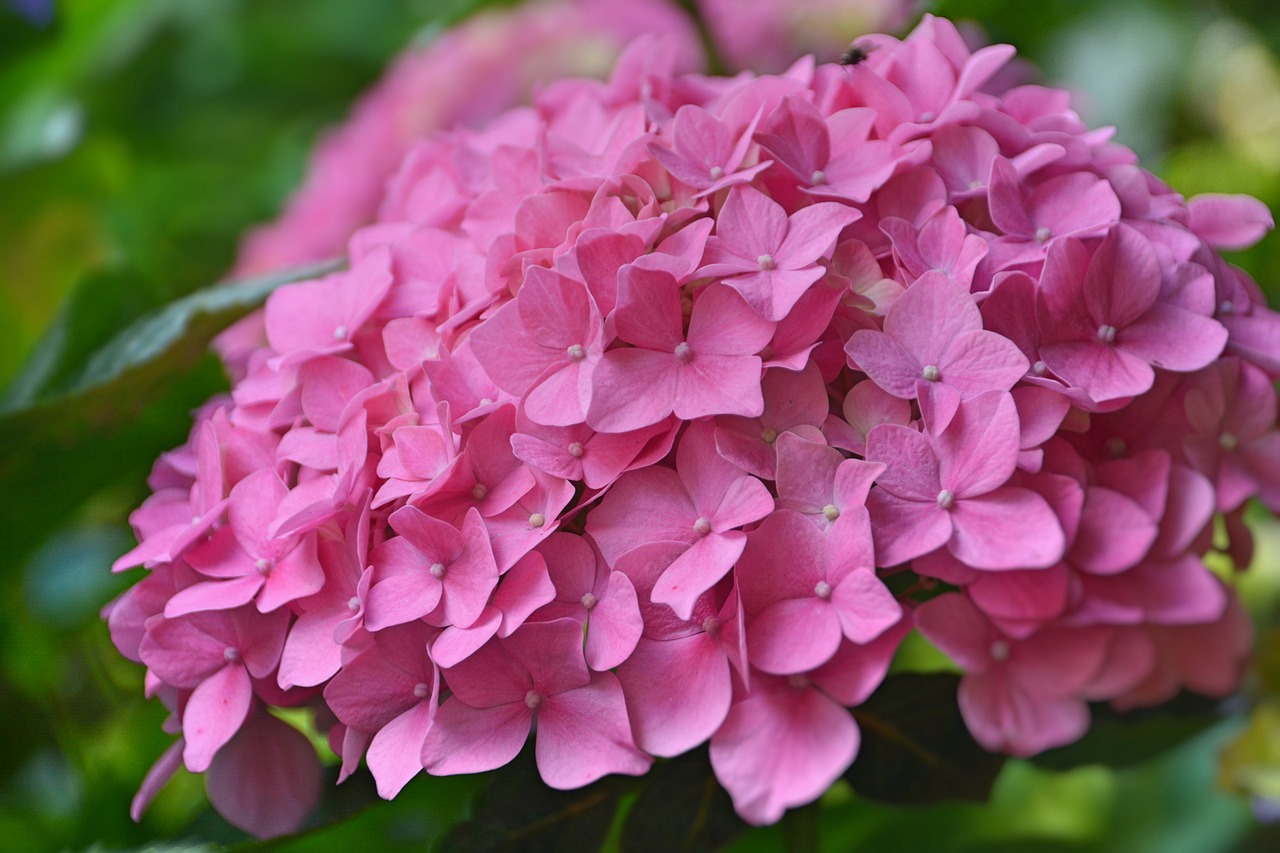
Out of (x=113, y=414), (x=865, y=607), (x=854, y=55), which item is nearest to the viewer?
(x=865, y=607)

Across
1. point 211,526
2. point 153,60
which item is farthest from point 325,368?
point 153,60

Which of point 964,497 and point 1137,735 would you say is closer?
point 964,497

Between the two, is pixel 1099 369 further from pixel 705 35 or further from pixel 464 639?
pixel 705 35

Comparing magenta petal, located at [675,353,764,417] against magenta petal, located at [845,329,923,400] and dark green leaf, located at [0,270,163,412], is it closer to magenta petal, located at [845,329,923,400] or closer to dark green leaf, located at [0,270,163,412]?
magenta petal, located at [845,329,923,400]

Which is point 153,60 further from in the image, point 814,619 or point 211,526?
point 814,619

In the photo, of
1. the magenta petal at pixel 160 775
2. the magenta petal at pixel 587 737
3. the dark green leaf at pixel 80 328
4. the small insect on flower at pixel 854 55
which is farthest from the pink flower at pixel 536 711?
the dark green leaf at pixel 80 328

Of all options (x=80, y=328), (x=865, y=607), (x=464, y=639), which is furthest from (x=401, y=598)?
(x=80, y=328)

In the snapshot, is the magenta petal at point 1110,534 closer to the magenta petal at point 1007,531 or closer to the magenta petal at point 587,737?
the magenta petal at point 1007,531
